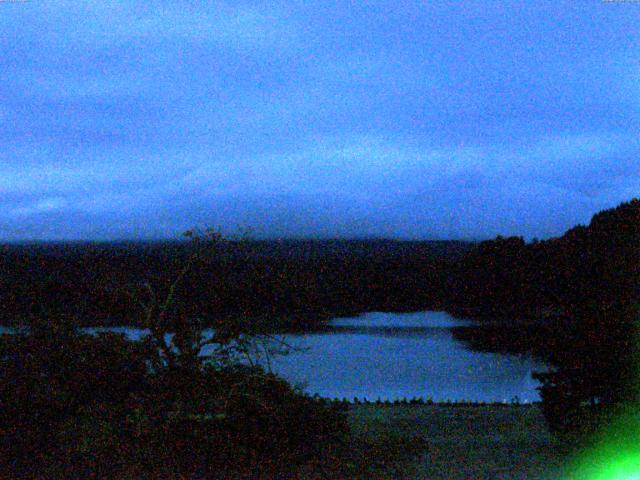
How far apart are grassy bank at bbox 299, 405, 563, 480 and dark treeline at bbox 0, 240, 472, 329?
1.56m

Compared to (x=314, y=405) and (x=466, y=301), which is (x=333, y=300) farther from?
(x=314, y=405)

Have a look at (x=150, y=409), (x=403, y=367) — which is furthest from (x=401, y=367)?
(x=150, y=409)

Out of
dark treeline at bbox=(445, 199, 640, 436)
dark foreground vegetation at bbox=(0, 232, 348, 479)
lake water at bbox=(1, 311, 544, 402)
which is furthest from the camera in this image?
lake water at bbox=(1, 311, 544, 402)

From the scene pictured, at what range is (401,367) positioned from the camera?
43.4 feet

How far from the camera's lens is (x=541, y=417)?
846cm

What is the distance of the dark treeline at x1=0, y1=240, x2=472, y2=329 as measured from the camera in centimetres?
856

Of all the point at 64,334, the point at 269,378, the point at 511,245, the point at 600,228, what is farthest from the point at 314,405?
the point at 511,245

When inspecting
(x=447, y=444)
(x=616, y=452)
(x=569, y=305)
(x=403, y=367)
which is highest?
(x=569, y=305)

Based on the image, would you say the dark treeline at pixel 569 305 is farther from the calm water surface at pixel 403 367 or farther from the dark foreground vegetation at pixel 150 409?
the dark foreground vegetation at pixel 150 409

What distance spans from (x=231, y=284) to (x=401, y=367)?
6.81 meters

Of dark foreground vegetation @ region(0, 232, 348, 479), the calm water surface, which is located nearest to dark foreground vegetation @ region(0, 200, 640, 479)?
dark foreground vegetation @ region(0, 232, 348, 479)

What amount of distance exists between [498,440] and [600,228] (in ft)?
37.1

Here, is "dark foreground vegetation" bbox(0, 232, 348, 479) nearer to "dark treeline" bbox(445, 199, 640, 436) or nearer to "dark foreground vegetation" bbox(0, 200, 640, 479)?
"dark foreground vegetation" bbox(0, 200, 640, 479)

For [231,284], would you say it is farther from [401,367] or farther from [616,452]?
[616,452]
